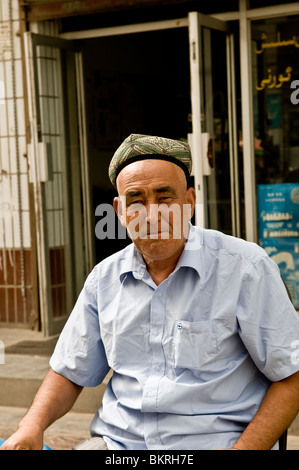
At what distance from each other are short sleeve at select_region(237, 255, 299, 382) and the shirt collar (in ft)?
0.51

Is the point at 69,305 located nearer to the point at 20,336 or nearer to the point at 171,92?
the point at 20,336

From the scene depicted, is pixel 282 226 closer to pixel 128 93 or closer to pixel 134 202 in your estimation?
pixel 128 93

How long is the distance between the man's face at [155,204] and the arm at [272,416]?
46 centimetres

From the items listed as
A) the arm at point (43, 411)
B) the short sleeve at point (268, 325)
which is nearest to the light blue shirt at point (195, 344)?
the short sleeve at point (268, 325)

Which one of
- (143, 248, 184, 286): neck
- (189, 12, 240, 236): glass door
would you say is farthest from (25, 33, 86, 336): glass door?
(143, 248, 184, 286): neck

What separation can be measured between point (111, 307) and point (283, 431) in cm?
57

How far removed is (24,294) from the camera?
6.13 metres

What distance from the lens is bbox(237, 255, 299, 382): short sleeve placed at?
184cm

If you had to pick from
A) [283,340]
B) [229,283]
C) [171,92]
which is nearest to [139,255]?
[229,283]

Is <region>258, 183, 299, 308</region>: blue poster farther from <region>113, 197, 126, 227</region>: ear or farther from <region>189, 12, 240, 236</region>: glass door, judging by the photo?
<region>113, 197, 126, 227</region>: ear

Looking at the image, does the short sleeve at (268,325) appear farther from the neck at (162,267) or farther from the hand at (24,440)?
the hand at (24,440)

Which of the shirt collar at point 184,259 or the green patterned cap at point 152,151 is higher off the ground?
the green patterned cap at point 152,151

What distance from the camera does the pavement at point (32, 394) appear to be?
14.0 ft

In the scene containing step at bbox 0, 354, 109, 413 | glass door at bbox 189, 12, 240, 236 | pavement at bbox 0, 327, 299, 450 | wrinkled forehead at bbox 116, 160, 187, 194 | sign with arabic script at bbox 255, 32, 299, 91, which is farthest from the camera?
sign with arabic script at bbox 255, 32, 299, 91
